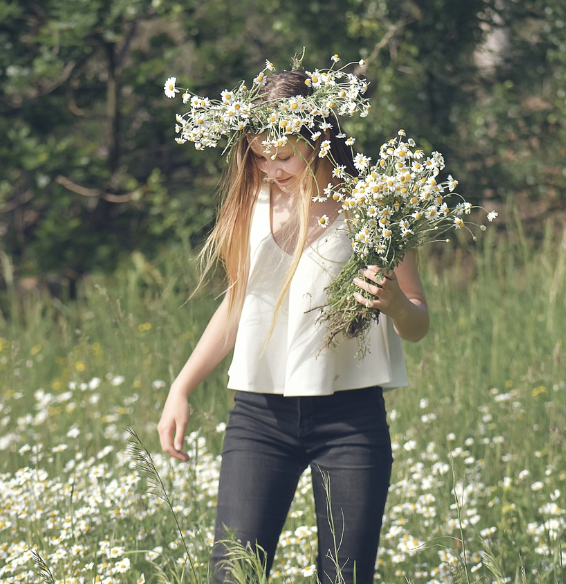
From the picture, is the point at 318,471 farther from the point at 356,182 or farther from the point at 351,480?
the point at 356,182

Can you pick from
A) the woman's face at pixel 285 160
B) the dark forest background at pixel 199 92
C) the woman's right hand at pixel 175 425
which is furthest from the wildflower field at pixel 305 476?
the dark forest background at pixel 199 92

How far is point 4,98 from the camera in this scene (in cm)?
621

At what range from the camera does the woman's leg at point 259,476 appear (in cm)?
200

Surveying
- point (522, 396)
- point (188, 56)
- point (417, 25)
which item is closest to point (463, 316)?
point (522, 396)

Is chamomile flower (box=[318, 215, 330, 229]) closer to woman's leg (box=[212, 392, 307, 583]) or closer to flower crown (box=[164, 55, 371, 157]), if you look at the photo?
flower crown (box=[164, 55, 371, 157])

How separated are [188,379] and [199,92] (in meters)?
4.36

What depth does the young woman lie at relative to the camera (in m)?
2.00

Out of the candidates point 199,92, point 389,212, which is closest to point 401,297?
point 389,212

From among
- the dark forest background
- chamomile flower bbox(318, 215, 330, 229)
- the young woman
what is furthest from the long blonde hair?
the dark forest background

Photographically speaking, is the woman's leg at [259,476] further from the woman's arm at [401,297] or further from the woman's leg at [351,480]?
the woman's arm at [401,297]

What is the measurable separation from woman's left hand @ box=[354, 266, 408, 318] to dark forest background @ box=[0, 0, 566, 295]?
3818 millimetres

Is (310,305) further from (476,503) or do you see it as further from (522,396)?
(522,396)

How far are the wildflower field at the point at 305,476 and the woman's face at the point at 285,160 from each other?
2.63 ft

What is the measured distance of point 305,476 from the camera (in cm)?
303
